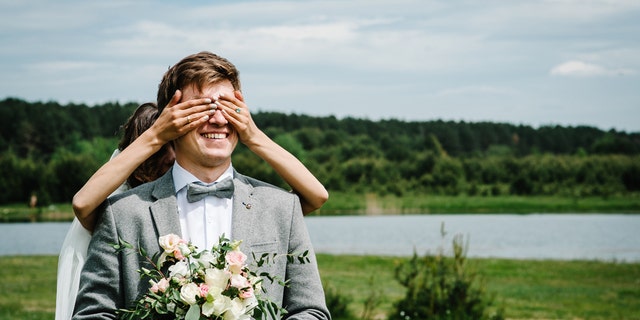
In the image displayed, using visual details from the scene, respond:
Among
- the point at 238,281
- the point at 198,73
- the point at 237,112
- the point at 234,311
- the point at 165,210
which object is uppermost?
the point at 198,73

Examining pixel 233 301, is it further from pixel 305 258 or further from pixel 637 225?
pixel 637 225

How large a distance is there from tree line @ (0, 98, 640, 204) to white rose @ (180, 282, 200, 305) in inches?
1862

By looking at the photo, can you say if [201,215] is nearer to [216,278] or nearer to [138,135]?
[216,278]

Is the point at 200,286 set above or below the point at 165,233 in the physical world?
below

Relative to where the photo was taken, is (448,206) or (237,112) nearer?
(237,112)

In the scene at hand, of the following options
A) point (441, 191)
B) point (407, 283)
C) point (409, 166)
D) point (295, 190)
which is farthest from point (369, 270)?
point (409, 166)

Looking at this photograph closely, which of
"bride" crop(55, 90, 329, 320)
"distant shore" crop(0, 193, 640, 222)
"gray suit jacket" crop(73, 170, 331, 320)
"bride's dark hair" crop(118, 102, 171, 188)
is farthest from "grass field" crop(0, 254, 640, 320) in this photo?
"distant shore" crop(0, 193, 640, 222)

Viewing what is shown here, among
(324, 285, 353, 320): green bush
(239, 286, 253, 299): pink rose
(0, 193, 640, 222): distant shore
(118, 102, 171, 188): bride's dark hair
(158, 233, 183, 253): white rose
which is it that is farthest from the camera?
(0, 193, 640, 222): distant shore

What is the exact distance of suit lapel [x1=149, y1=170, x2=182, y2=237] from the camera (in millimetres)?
3312

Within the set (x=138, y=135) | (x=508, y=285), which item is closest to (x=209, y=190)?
(x=138, y=135)

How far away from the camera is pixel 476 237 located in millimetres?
32406

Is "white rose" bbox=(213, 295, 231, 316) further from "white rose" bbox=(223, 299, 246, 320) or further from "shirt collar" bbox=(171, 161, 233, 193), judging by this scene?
"shirt collar" bbox=(171, 161, 233, 193)

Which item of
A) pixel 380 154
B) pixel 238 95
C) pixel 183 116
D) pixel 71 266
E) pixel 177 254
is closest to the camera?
pixel 177 254

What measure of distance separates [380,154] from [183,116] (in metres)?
83.8
